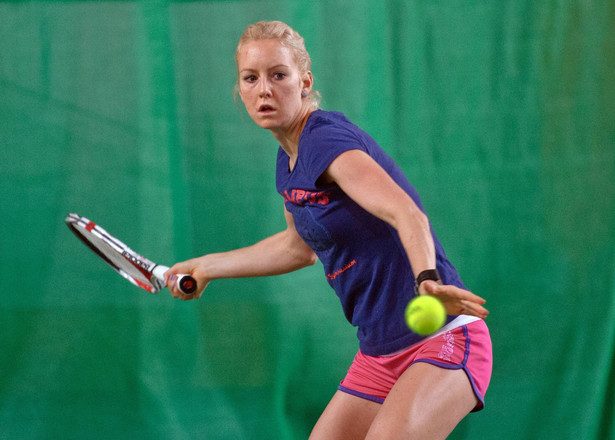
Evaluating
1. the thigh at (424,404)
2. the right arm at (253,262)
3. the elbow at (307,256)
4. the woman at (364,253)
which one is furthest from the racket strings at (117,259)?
the thigh at (424,404)

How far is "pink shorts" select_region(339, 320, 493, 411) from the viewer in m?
1.75

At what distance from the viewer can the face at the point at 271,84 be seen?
1.86 metres

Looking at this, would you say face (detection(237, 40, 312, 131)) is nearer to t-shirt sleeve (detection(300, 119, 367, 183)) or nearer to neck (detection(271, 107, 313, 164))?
neck (detection(271, 107, 313, 164))

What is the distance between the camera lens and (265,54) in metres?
1.87

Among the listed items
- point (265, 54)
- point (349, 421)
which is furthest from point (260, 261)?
point (265, 54)

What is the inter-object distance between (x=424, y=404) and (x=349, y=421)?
39 centimetres

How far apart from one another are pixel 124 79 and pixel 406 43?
1159mm

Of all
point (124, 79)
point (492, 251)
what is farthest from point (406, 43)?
point (124, 79)

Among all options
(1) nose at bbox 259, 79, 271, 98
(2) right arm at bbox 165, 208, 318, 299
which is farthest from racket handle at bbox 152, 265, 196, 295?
(1) nose at bbox 259, 79, 271, 98

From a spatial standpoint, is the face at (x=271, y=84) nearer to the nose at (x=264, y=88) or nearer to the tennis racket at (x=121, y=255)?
the nose at (x=264, y=88)

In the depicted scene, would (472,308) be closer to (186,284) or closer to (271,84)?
(271,84)

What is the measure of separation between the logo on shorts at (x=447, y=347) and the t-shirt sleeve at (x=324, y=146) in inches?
20.2

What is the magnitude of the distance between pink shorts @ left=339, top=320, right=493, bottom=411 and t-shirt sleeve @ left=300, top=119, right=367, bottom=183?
20.3 inches

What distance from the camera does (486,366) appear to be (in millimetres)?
1813
